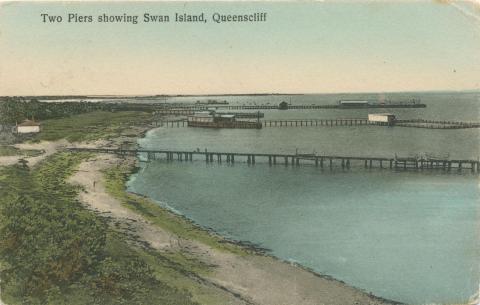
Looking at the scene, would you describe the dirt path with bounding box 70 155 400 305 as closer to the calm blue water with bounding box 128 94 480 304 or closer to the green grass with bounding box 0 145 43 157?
the calm blue water with bounding box 128 94 480 304

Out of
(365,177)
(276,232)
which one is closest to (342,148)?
(365,177)

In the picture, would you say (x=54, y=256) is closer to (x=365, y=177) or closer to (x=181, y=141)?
(x=365, y=177)

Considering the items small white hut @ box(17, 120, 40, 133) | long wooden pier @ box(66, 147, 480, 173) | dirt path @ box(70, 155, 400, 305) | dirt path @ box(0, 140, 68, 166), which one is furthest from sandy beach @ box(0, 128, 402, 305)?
long wooden pier @ box(66, 147, 480, 173)

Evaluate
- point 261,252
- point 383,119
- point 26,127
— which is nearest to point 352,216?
point 261,252

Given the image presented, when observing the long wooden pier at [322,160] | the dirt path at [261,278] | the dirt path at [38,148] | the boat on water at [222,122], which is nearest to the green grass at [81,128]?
the dirt path at [38,148]

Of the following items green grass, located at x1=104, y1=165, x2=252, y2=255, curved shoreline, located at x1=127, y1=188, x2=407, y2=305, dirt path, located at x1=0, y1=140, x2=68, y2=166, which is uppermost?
dirt path, located at x1=0, y1=140, x2=68, y2=166

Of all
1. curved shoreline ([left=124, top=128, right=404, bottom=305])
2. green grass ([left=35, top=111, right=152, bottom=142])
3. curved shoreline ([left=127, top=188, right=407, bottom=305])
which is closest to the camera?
curved shoreline ([left=124, top=128, right=404, bottom=305])
